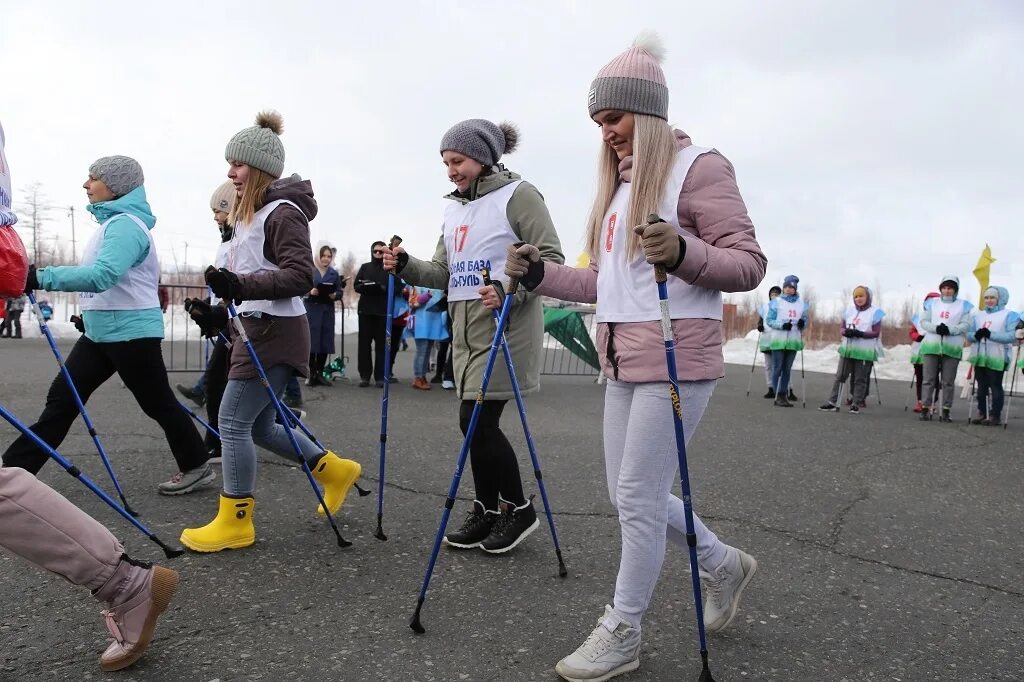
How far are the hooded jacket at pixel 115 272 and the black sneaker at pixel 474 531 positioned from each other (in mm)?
2144

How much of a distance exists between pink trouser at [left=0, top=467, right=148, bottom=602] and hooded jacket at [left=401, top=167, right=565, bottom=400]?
1.79 m

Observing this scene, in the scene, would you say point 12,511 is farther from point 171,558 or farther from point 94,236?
point 94,236

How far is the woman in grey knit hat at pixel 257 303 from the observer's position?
3.89m

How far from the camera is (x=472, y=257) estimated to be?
3996 mm

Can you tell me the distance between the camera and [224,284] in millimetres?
3598

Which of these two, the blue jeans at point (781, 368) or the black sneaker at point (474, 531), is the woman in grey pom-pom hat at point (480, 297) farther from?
the blue jeans at point (781, 368)

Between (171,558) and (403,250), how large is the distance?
173 cm

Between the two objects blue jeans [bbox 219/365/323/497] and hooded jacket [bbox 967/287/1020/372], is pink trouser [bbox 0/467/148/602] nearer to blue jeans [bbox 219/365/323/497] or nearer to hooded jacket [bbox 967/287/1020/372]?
blue jeans [bbox 219/365/323/497]

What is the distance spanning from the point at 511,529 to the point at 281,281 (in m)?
1.63

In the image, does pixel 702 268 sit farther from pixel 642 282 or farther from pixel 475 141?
pixel 475 141

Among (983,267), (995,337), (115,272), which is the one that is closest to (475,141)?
(115,272)

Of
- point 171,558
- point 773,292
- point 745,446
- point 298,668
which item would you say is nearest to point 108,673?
point 298,668

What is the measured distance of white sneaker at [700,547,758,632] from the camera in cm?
309

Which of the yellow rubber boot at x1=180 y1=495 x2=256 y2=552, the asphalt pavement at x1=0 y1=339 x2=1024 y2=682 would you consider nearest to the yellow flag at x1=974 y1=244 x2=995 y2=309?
the asphalt pavement at x1=0 y1=339 x2=1024 y2=682
